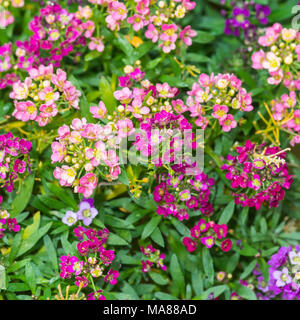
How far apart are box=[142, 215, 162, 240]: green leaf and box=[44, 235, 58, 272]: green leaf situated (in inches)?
17.0

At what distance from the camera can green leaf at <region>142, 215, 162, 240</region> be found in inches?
80.1

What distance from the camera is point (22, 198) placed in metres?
2.03

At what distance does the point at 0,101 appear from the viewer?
2.25 m

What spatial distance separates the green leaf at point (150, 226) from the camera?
2.04 meters

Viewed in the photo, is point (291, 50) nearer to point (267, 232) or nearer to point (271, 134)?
point (271, 134)

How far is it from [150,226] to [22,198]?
632 mm

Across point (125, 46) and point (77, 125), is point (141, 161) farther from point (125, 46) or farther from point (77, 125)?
point (125, 46)

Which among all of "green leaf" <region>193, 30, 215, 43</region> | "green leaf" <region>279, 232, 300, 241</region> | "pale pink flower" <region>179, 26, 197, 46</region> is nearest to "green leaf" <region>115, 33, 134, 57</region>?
"pale pink flower" <region>179, 26, 197, 46</region>

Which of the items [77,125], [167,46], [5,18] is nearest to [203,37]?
[167,46]

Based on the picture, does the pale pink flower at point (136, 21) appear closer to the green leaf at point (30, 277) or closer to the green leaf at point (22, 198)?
the green leaf at point (22, 198)

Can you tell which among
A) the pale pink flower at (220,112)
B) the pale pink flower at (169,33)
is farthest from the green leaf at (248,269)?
the pale pink flower at (169,33)

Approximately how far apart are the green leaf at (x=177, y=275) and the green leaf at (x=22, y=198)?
76cm

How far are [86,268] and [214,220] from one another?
73 centimetres
